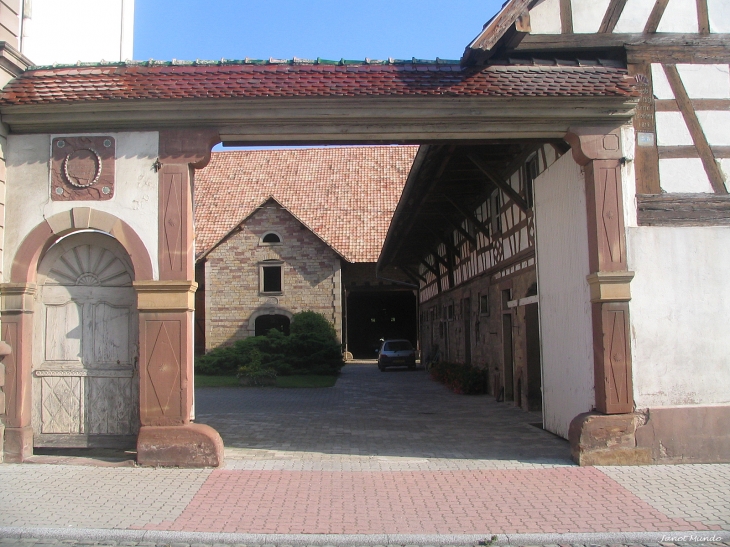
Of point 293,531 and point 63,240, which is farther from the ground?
point 63,240

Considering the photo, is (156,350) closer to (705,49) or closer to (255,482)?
(255,482)

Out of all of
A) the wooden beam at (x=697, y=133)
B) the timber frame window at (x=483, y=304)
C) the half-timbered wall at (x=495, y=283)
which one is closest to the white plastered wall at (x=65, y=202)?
the half-timbered wall at (x=495, y=283)

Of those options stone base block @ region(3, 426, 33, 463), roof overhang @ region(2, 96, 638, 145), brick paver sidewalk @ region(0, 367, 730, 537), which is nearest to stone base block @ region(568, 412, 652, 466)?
brick paver sidewalk @ region(0, 367, 730, 537)

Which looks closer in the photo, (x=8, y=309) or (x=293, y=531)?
(x=293, y=531)

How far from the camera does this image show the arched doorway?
3288 centimetres

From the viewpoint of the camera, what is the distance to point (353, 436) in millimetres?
11148

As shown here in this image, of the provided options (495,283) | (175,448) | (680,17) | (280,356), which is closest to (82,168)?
(175,448)

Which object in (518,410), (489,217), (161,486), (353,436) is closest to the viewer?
(161,486)

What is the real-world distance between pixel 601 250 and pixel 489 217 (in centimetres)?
734

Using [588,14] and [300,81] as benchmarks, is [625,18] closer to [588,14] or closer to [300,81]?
[588,14]

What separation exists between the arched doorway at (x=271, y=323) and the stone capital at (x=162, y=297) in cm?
2426

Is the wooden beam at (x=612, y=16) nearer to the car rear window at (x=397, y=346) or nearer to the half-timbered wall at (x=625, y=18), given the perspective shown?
the half-timbered wall at (x=625, y=18)

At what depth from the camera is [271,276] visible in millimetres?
33125

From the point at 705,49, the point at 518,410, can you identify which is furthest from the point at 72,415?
the point at 705,49
